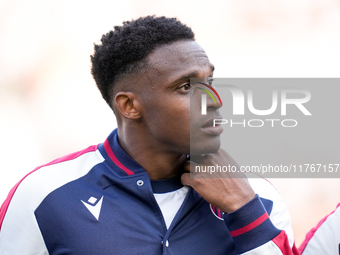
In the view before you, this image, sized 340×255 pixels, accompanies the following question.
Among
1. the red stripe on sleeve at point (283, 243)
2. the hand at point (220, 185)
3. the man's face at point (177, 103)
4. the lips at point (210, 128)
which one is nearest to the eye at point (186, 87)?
the man's face at point (177, 103)

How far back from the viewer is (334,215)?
1687mm

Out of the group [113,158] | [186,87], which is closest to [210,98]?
[186,87]

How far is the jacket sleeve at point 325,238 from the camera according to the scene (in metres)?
1.63

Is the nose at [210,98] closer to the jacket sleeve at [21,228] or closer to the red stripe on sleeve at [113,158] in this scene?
the red stripe on sleeve at [113,158]

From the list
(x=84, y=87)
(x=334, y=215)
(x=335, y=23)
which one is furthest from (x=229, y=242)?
(x=335, y=23)

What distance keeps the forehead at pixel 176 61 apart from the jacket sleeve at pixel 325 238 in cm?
82

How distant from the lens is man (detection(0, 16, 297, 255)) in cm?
135

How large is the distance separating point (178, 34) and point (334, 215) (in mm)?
987

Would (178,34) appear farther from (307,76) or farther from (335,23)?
(335,23)

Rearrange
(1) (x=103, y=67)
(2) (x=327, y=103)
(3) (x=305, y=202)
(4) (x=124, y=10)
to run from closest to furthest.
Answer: (1) (x=103, y=67)
(2) (x=327, y=103)
(3) (x=305, y=202)
(4) (x=124, y=10)

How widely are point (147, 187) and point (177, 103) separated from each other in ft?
1.04

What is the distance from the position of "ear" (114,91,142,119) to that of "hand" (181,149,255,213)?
0.27 m

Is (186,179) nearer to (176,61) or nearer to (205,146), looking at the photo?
(205,146)

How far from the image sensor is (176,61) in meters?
1.46
